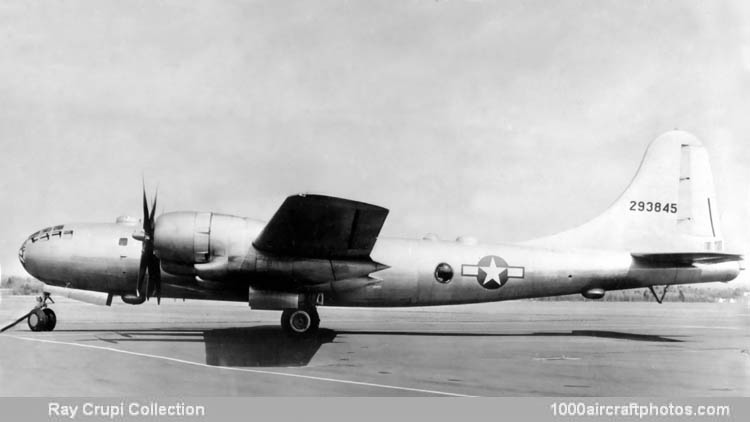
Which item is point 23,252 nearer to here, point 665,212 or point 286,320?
point 286,320

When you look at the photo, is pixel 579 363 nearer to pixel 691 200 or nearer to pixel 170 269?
pixel 691 200

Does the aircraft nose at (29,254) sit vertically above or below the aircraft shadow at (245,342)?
above

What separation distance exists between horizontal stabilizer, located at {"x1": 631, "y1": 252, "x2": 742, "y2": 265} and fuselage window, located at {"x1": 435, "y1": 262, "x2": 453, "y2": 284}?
184 inches

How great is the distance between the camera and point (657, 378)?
943 centimetres

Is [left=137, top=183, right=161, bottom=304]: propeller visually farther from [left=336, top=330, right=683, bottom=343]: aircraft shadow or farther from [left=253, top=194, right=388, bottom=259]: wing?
[left=336, top=330, right=683, bottom=343]: aircraft shadow

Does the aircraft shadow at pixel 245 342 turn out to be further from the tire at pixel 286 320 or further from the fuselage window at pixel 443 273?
the fuselage window at pixel 443 273

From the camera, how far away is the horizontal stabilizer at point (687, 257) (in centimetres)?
1410

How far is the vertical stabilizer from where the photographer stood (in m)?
15.8

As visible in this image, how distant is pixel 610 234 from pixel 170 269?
35.7 ft

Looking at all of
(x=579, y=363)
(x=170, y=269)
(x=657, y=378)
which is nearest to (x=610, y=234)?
(x=579, y=363)

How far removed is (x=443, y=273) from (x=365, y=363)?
15.3 ft

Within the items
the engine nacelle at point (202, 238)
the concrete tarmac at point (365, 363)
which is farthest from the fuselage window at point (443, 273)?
the engine nacelle at point (202, 238)

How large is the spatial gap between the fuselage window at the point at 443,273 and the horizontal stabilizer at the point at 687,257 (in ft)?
15.4

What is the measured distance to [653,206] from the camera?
1617cm
